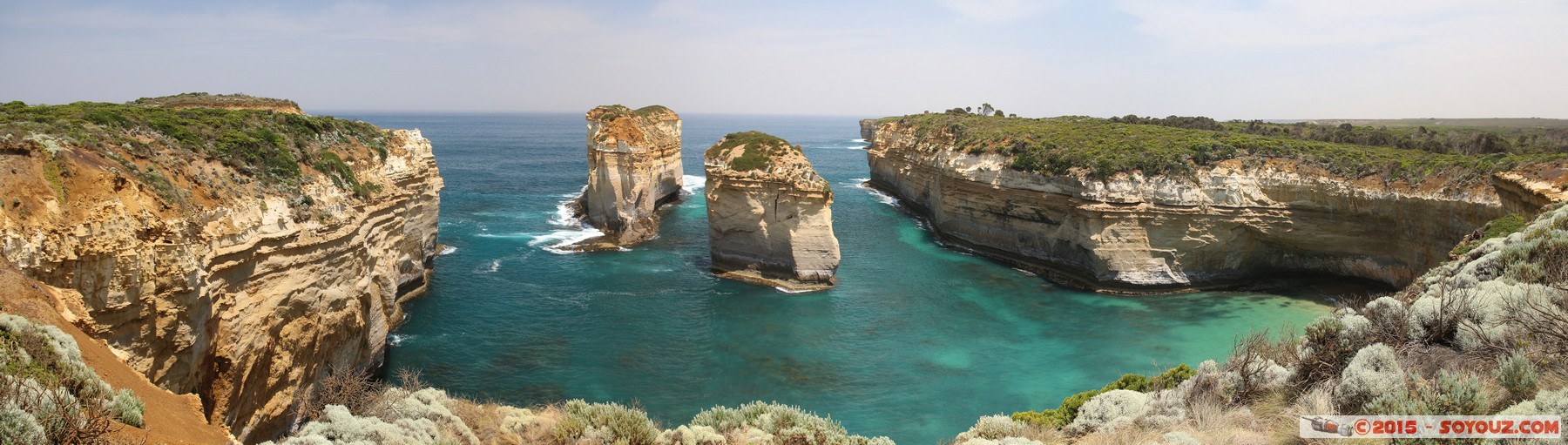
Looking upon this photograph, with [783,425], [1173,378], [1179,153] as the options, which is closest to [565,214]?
[1179,153]

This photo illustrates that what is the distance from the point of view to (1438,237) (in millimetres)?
27188

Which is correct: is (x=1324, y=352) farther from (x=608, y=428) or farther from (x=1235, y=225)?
(x=1235, y=225)

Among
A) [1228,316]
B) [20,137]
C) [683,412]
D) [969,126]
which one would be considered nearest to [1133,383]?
[683,412]

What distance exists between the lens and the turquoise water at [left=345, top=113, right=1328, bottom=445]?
2119 centimetres

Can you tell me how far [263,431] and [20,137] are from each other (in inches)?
267

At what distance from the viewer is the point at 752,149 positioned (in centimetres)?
3459

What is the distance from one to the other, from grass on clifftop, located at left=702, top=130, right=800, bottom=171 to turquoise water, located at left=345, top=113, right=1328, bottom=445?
17.7 feet

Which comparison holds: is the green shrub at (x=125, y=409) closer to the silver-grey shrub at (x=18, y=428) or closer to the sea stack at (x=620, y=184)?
the silver-grey shrub at (x=18, y=428)

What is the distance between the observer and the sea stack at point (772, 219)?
32000mm

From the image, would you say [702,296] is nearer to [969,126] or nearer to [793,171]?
[793,171]

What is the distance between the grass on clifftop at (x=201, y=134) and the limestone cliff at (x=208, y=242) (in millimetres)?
45

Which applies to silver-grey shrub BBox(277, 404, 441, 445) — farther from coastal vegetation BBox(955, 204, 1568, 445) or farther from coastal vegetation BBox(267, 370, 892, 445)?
coastal vegetation BBox(955, 204, 1568, 445)

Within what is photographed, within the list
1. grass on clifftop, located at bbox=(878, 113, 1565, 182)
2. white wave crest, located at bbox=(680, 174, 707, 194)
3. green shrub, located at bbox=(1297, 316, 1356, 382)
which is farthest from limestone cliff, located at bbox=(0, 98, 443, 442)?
white wave crest, located at bbox=(680, 174, 707, 194)

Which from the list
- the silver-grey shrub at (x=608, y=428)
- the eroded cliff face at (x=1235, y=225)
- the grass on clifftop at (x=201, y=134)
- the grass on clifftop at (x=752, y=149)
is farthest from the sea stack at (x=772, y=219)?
the silver-grey shrub at (x=608, y=428)
